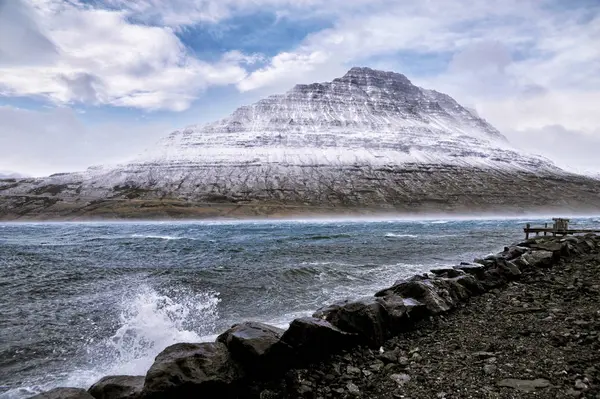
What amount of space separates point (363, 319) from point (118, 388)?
564 cm

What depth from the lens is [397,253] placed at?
3481 cm

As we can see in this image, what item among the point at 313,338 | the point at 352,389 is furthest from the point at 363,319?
the point at 352,389

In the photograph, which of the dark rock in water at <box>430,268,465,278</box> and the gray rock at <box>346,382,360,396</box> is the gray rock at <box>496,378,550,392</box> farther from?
the dark rock in water at <box>430,268,465,278</box>

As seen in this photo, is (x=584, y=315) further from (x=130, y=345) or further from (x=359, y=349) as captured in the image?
(x=130, y=345)

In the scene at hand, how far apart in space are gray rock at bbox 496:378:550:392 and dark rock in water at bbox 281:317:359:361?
3529 mm

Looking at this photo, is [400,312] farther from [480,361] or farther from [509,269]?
[509,269]

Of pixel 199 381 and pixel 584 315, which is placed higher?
pixel 584 315

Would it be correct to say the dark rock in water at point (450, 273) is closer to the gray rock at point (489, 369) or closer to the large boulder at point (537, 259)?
the large boulder at point (537, 259)

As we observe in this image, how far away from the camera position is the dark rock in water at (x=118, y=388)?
743cm

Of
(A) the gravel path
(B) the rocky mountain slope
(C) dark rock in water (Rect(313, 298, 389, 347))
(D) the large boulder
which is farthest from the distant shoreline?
(A) the gravel path

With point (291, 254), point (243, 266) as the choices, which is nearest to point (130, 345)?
point (243, 266)

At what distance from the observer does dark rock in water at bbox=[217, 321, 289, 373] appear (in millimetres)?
8312

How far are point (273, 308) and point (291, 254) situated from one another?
1826cm

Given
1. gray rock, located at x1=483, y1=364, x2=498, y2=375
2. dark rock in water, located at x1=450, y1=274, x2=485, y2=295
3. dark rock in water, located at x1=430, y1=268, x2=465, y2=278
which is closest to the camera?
gray rock, located at x1=483, y1=364, x2=498, y2=375
